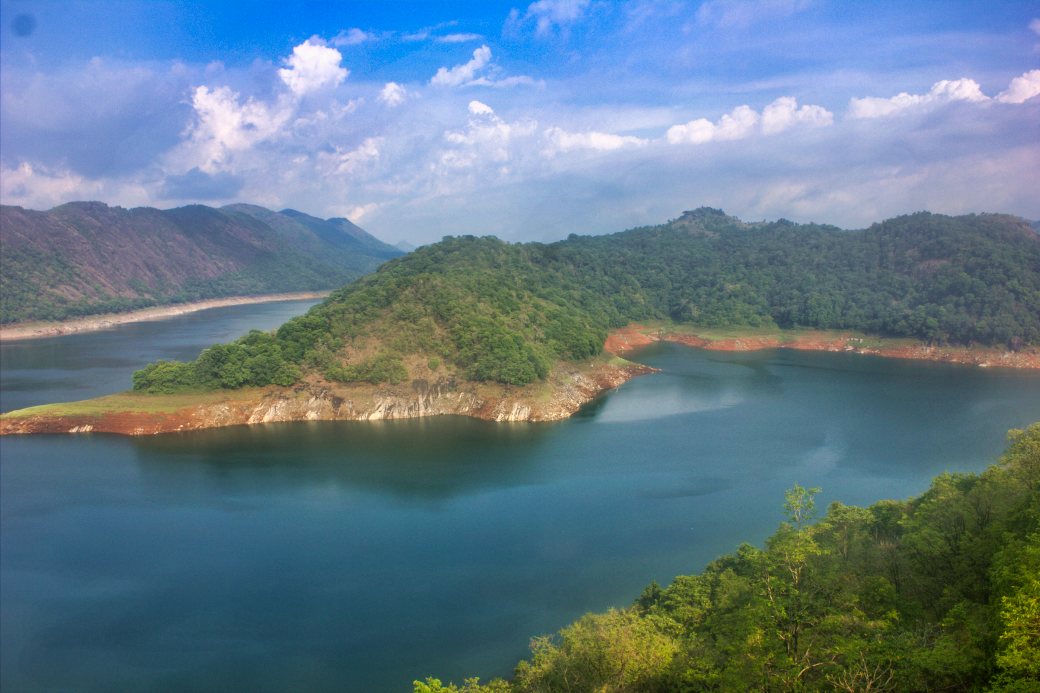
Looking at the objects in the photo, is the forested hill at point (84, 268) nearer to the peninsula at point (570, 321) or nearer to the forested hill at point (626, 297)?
the peninsula at point (570, 321)

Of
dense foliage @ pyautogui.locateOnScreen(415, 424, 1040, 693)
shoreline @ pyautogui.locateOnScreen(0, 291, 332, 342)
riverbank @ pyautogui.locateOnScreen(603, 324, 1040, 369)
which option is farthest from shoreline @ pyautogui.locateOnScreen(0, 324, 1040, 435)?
shoreline @ pyautogui.locateOnScreen(0, 291, 332, 342)

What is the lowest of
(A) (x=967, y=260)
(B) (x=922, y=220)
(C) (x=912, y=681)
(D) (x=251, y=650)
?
(D) (x=251, y=650)

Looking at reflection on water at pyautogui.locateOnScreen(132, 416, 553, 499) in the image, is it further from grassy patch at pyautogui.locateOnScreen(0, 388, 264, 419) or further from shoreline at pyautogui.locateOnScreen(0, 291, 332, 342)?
shoreline at pyautogui.locateOnScreen(0, 291, 332, 342)

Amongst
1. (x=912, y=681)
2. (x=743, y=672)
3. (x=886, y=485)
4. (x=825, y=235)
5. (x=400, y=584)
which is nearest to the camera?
(x=912, y=681)

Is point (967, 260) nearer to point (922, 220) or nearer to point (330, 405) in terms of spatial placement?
point (922, 220)

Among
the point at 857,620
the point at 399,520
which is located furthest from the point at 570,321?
the point at 857,620

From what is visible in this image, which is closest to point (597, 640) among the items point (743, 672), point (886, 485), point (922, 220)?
point (743, 672)

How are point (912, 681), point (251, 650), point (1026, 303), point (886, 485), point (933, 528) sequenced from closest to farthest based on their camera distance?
point (912, 681), point (933, 528), point (251, 650), point (886, 485), point (1026, 303)

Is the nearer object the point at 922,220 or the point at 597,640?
the point at 597,640
